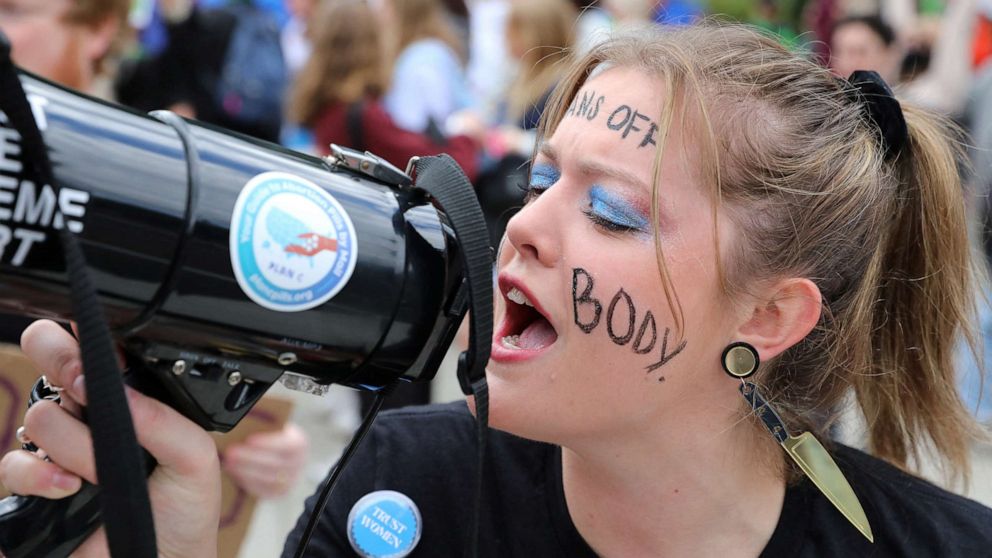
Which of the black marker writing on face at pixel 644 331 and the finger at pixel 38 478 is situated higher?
the black marker writing on face at pixel 644 331

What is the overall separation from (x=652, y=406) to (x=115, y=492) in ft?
2.71

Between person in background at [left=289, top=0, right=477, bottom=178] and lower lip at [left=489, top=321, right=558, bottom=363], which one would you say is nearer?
lower lip at [left=489, top=321, right=558, bottom=363]

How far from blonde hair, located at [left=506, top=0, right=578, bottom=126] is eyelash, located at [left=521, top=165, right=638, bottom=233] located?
8.68ft

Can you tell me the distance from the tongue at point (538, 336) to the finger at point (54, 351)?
2.06 feet

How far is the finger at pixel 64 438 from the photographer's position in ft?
4.46

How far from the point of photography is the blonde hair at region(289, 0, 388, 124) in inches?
188

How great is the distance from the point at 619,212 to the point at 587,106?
0.22m

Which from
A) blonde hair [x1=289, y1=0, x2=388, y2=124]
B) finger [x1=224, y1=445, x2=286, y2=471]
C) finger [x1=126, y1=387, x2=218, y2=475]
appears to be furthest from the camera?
blonde hair [x1=289, y1=0, x2=388, y2=124]

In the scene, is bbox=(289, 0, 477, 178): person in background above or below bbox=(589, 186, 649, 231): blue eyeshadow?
below

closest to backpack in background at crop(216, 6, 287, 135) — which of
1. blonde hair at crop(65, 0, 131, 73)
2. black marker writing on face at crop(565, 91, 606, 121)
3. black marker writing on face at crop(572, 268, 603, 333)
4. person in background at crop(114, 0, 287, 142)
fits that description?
person in background at crop(114, 0, 287, 142)

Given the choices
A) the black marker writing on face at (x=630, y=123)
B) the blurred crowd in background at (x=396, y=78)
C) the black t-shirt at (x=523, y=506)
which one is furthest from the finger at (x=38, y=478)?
the blurred crowd in background at (x=396, y=78)

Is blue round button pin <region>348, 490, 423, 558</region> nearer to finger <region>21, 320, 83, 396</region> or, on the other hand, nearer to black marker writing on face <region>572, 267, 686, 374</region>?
black marker writing on face <region>572, 267, 686, 374</region>

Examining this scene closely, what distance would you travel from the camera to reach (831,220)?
5.88 ft

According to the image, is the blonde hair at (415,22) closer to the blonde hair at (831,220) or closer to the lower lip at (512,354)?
the blonde hair at (831,220)
